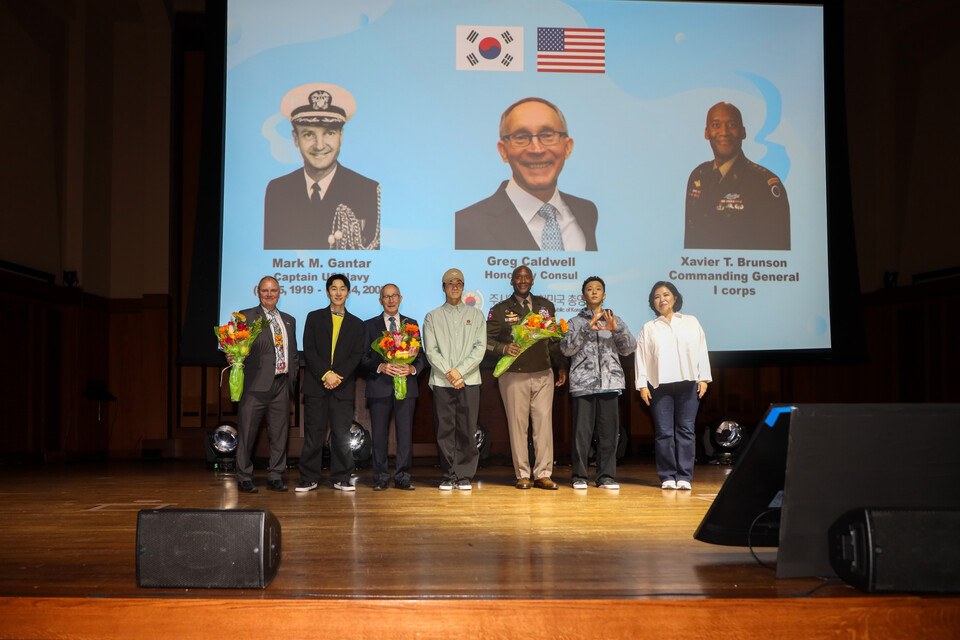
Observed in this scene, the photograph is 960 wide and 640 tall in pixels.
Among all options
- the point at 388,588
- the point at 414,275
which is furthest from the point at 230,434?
the point at 388,588

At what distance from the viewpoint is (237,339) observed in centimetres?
464

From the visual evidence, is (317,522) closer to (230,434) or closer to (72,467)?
→ (230,434)

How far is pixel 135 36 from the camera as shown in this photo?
794 centimetres

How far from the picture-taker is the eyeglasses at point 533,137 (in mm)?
5738

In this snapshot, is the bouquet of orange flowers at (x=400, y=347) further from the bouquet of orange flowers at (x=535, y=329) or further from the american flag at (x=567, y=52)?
the american flag at (x=567, y=52)

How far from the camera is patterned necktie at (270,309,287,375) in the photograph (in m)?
4.79

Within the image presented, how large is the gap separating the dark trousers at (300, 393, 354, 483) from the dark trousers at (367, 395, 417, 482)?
6.6 inches

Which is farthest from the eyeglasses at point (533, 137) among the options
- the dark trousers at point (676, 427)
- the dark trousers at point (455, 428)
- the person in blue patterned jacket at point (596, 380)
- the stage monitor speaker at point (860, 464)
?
the stage monitor speaker at point (860, 464)

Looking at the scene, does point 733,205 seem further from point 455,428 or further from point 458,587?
point 458,587

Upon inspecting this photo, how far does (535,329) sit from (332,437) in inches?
57.5

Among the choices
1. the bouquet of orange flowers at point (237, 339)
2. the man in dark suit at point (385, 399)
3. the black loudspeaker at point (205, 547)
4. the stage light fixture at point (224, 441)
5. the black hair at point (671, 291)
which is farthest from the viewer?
the stage light fixture at point (224, 441)

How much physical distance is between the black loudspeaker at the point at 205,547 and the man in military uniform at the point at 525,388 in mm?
2993

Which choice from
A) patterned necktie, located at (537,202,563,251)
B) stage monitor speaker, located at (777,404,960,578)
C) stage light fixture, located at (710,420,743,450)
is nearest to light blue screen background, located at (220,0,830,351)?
patterned necktie, located at (537,202,563,251)

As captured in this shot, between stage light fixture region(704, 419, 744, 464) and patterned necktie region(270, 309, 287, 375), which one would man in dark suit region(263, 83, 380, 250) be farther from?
stage light fixture region(704, 419, 744, 464)
